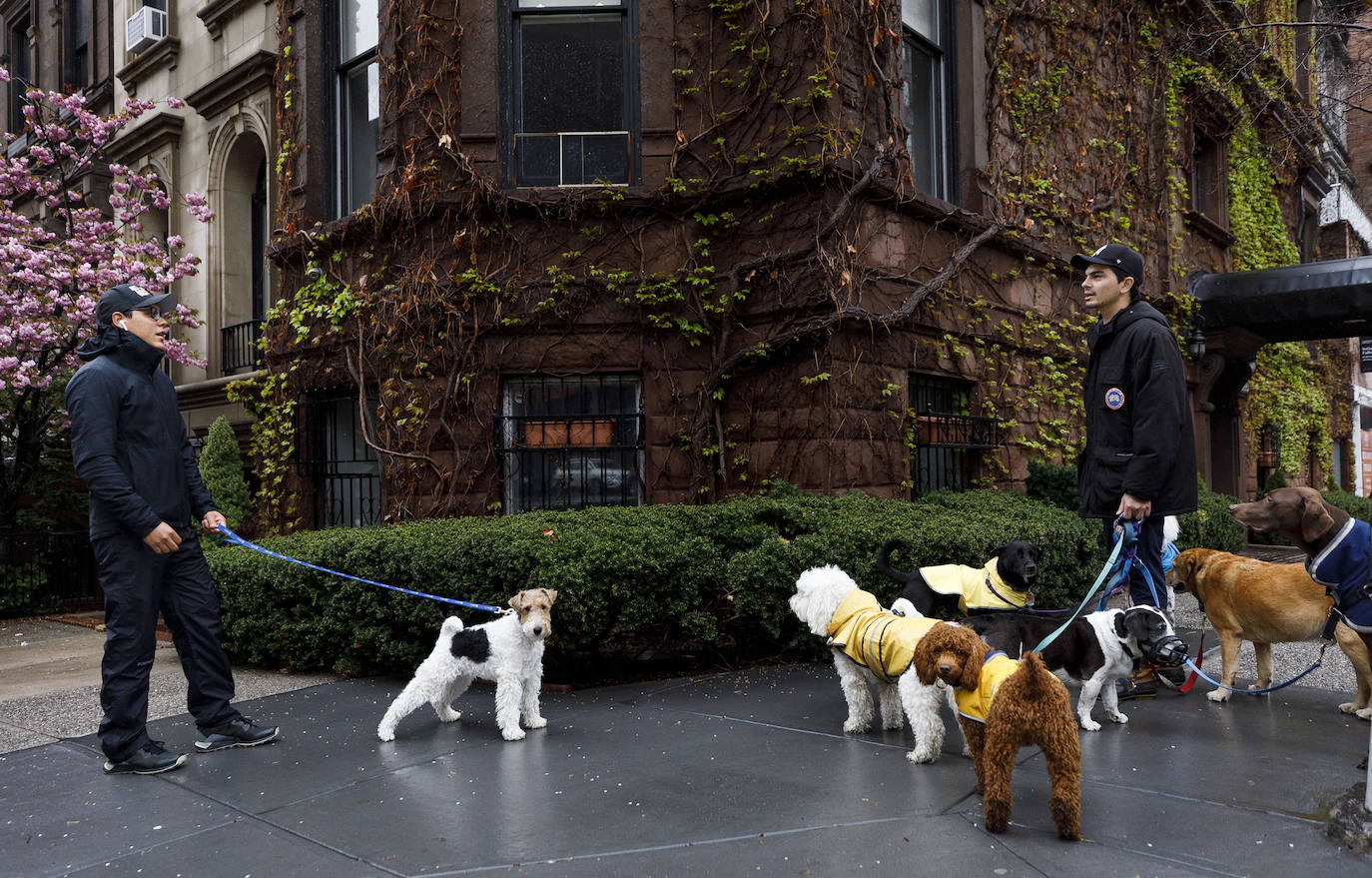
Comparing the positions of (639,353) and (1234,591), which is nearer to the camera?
(1234,591)

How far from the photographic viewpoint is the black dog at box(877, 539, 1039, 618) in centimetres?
520

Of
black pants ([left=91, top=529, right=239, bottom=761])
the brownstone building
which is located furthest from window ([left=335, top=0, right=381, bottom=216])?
black pants ([left=91, top=529, right=239, bottom=761])

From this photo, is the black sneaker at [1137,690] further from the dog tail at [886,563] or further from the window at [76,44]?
the window at [76,44]

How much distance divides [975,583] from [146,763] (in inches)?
171

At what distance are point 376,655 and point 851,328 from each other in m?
4.93

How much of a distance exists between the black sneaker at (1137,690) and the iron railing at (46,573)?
470 inches

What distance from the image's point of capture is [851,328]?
8.78 meters

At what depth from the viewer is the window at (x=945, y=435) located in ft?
32.1

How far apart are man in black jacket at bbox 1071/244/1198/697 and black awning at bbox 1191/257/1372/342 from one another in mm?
10829

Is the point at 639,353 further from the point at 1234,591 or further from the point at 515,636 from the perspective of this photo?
the point at 1234,591

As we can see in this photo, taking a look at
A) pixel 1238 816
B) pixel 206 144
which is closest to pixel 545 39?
pixel 206 144

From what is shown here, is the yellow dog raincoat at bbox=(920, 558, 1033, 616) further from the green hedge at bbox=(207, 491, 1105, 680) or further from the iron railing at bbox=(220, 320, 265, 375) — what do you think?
the iron railing at bbox=(220, 320, 265, 375)

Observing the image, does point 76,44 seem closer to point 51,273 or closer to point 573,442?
point 51,273

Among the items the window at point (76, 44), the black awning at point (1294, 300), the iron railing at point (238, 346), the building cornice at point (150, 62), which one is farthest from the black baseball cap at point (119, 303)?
the window at point (76, 44)
